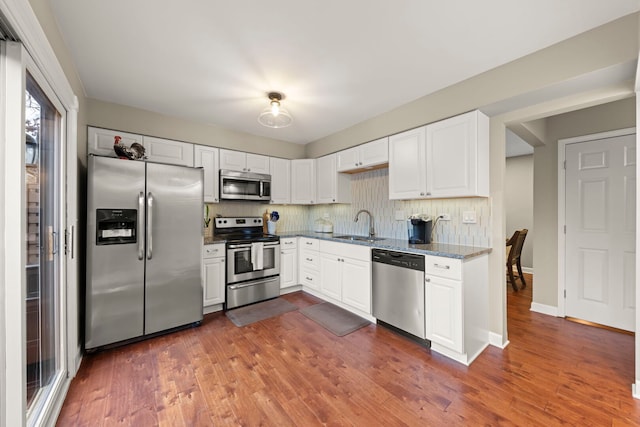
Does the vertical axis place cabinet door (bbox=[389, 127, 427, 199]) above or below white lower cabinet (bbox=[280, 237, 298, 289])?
above

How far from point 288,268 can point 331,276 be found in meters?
0.79

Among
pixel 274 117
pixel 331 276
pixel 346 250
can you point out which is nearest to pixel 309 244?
pixel 331 276

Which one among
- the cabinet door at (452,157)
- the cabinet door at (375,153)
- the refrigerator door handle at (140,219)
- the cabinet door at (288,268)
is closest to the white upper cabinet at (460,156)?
the cabinet door at (452,157)

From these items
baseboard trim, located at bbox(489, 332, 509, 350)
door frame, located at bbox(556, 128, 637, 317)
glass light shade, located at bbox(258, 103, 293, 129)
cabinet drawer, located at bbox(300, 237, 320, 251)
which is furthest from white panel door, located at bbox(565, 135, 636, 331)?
glass light shade, located at bbox(258, 103, 293, 129)

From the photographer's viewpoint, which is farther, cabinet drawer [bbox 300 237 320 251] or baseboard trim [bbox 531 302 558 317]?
cabinet drawer [bbox 300 237 320 251]

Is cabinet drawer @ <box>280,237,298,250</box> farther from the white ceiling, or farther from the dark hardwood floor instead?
the white ceiling

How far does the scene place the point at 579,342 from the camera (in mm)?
2473

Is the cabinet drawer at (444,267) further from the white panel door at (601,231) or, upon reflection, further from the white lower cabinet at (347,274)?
the white panel door at (601,231)

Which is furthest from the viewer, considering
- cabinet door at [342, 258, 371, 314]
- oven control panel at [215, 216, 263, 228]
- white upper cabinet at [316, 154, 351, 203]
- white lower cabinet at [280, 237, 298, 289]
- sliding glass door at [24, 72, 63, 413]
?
white upper cabinet at [316, 154, 351, 203]

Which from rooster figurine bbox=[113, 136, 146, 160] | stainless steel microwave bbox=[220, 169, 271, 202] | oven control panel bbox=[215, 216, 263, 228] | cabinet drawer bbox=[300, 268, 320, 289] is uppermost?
rooster figurine bbox=[113, 136, 146, 160]

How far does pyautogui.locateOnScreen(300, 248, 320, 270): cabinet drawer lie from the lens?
367 centimetres

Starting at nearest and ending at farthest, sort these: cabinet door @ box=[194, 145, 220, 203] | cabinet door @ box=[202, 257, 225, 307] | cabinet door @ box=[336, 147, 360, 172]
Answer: cabinet door @ box=[202, 257, 225, 307] → cabinet door @ box=[194, 145, 220, 203] → cabinet door @ box=[336, 147, 360, 172]

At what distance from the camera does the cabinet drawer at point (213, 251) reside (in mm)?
3139

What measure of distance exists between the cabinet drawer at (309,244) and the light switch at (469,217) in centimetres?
183
